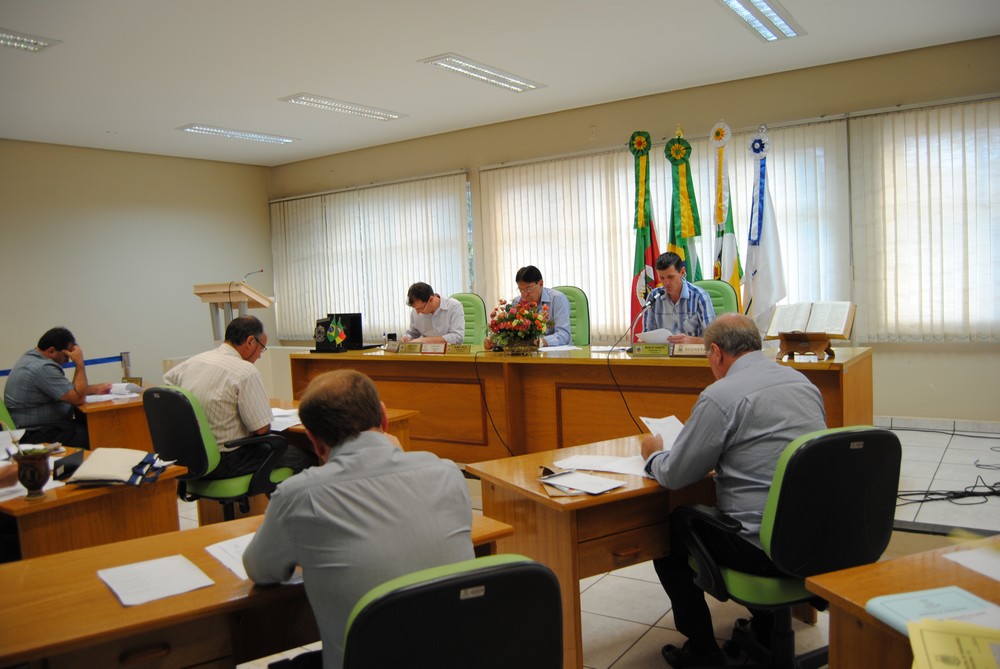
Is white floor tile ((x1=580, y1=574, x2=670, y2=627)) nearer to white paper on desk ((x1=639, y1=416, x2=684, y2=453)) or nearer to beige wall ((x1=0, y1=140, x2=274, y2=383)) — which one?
white paper on desk ((x1=639, y1=416, x2=684, y2=453))

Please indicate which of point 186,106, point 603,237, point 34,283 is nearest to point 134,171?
point 34,283

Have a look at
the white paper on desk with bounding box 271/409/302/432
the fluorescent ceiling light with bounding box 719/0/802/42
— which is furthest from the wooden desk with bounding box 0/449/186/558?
the fluorescent ceiling light with bounding box 719/0/802/42

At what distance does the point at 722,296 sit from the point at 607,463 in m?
2.64

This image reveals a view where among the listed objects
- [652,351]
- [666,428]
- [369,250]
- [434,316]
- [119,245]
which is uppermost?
[119,245]

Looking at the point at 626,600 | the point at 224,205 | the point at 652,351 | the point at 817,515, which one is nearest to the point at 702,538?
the point at 817,515

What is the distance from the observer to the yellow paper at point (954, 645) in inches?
43.4

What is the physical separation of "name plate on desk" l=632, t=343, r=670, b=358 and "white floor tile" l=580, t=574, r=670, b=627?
1225 millimetres

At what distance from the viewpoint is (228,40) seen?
187 inches

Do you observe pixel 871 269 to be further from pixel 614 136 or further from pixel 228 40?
pixel 228 40

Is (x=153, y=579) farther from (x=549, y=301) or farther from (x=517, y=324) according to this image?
(x=549, y=301)

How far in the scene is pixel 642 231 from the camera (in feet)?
21.0

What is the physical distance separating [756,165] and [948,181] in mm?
1355

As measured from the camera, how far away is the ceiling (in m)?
4.42

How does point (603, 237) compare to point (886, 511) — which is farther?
point (603, 237)
